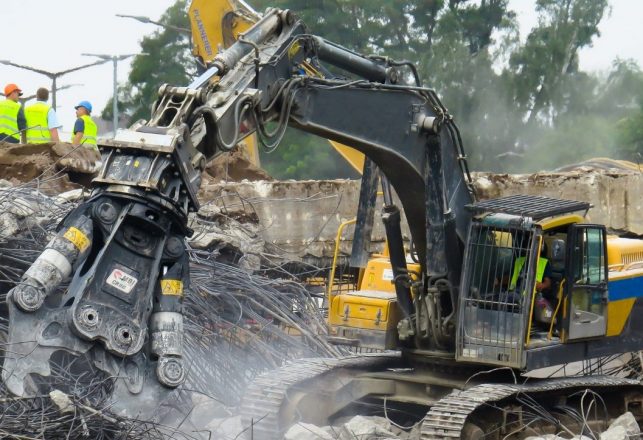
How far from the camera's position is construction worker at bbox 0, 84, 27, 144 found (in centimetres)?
1477

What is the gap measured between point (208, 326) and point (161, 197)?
4.41 m

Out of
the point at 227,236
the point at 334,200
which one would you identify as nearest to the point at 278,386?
the point at 227,236

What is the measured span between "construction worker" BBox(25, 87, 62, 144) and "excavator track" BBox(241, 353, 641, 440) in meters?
6.51

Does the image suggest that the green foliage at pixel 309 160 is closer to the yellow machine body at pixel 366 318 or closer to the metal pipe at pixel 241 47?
the yellow machine body at pixel 366 318

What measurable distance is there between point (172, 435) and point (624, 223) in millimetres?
9001

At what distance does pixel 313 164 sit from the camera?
110 feet

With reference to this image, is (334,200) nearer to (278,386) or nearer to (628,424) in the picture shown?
(278,386)

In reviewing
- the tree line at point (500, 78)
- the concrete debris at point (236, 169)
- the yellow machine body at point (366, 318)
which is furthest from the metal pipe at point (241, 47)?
the tree line at point (500, 78)

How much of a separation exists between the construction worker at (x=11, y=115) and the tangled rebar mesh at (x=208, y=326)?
9.68 ft

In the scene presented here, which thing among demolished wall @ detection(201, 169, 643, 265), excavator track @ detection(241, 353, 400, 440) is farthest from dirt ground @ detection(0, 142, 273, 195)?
excavator track @ detection(241, 353, 400, 440)


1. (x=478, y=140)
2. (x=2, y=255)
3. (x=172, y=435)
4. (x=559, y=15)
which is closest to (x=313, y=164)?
(x=478, y=140)

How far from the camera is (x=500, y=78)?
33344 mm

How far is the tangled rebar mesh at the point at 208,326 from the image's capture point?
6562mm

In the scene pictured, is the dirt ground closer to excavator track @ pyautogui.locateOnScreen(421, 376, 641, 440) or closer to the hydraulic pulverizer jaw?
excavator track @ pyautogui.locateOnScreen(421, 376, 641, 440)
